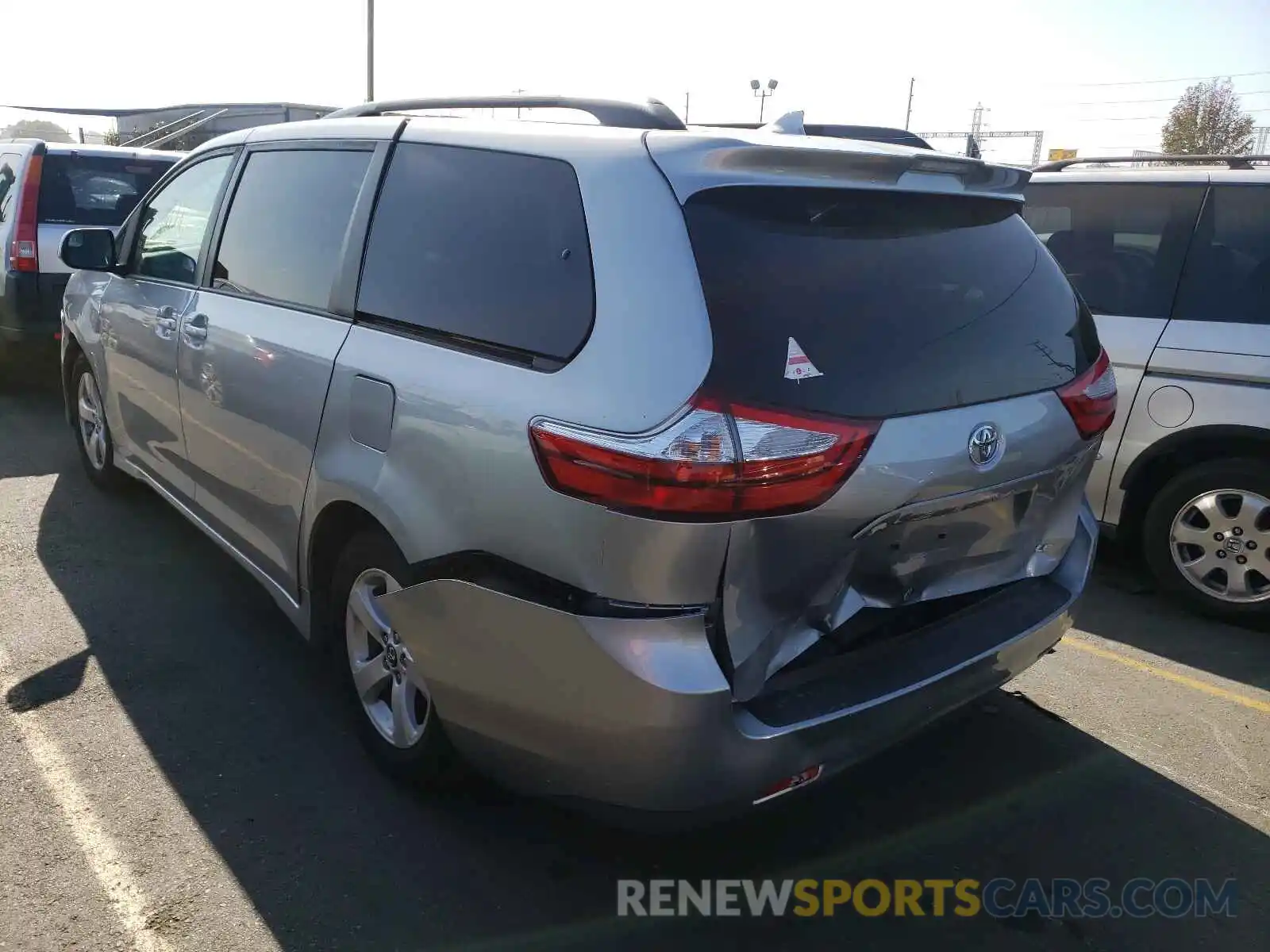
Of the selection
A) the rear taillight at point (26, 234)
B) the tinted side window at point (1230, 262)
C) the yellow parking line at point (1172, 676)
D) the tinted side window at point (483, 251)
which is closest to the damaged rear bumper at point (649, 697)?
the tinted side window at point (483, 251)

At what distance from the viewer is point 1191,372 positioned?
4.44 metres

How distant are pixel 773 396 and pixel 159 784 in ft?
7.21

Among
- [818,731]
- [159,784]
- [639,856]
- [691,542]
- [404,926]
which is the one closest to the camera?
[691,542]

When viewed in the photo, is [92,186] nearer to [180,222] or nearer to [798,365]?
[180,222]

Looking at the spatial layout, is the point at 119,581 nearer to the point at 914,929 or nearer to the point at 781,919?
the point at 781,919

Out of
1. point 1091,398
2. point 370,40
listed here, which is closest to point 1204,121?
point 370,40

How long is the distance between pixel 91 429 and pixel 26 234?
2632mm

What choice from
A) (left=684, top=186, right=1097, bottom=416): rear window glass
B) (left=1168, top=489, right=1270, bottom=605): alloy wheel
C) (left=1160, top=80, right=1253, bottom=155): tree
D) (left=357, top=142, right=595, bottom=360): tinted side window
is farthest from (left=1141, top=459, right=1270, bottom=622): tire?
(left=1160, top=80, right=1253, bottom=155): tree

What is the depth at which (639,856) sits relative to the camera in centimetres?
279

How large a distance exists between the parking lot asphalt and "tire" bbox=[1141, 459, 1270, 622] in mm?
334

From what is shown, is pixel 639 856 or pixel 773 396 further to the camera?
pixel 639 856

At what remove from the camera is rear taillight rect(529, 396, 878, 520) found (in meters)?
2.07

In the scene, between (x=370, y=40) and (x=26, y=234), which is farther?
(x=370, y=40)

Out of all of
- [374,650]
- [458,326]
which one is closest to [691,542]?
[458,326]
